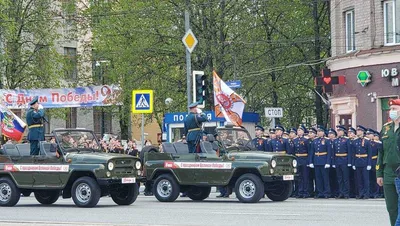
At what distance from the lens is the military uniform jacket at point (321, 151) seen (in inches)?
1106

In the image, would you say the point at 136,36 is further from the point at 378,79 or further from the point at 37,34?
the point at 378,79

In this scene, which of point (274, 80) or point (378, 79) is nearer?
point (378, 79)

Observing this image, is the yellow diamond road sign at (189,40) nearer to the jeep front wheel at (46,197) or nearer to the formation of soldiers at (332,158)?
the formation of soldiers at (332,158)

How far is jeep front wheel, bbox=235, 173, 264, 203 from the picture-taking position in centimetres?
2420

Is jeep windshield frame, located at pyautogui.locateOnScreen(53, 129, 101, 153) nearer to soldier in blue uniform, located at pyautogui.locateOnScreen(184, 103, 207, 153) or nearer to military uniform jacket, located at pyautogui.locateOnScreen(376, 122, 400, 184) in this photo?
soldier in blue uniform, located at pyautogui.locateOnScreen(184, 103, 207, 153)

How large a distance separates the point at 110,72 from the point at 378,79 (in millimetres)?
20533

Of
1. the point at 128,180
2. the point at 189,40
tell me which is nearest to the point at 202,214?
the point at 128,180

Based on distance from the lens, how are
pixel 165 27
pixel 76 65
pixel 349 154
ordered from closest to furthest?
1. pixel 349 154
2. pixel 165 27
3. pixel 76 65

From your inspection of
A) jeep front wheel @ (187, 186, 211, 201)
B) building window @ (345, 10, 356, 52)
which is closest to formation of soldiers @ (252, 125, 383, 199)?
jeep front wheel @ (187, 186, 211, 201)

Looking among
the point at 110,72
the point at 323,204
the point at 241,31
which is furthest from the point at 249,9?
the point at 323,204

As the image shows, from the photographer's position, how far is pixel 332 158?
28109mm

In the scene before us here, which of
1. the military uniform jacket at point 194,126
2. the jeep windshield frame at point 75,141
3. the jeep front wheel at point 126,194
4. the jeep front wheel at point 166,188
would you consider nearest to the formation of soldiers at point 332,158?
the military uniform jacket at point 194,126

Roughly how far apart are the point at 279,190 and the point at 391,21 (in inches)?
528

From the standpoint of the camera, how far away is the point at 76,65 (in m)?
62.0
